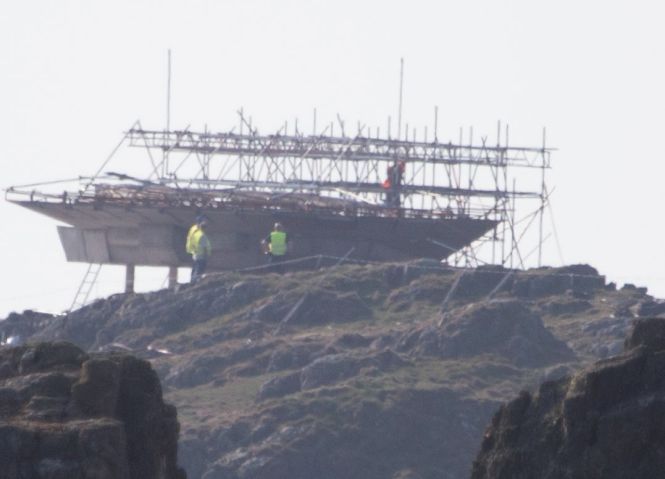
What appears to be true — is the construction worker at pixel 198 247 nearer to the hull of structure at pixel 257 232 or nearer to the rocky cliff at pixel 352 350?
the rocky cliff at pixel 352 350

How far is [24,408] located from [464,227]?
1977 inches

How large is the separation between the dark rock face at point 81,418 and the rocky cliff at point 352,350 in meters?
31.6

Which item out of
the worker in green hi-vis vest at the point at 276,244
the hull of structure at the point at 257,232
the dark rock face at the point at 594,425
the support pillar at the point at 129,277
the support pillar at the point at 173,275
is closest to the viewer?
the dark rock face at the point at 594,425

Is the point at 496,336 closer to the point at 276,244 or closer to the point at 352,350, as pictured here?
the point at 352,350

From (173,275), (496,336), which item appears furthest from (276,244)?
(496,336)

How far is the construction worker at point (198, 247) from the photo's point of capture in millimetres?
79125

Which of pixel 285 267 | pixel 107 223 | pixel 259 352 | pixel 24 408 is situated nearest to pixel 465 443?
pixel 259 352

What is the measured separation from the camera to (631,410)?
30312mm

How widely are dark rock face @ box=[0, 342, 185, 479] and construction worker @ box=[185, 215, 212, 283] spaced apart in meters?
44.5

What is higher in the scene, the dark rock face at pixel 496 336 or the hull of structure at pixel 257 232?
the hull of structure at pixel 257 232

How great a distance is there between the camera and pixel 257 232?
82.7 metres

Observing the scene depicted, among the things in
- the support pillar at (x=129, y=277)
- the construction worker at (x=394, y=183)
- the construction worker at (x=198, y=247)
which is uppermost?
the construction worker at (x=394, y=183)

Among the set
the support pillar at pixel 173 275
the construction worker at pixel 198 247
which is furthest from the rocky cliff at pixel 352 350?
the support pillar at pixel 173 275

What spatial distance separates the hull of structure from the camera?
268ft
